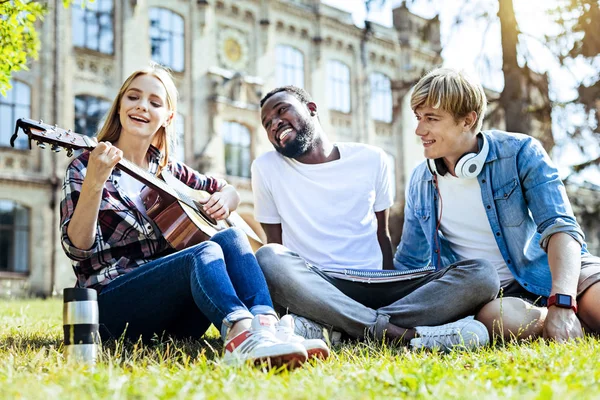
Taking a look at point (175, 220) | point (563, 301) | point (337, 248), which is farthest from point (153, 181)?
point (563, 301)

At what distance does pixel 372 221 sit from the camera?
501cm

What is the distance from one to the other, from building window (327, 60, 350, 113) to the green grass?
74.6 feet

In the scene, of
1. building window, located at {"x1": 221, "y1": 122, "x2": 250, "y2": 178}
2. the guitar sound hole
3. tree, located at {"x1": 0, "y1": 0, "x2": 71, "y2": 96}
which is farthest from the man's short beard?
building window, located at {"x1": 221, "y1": 122, "x2": 250, "y2": 178}

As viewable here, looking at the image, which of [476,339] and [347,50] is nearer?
[476,339]

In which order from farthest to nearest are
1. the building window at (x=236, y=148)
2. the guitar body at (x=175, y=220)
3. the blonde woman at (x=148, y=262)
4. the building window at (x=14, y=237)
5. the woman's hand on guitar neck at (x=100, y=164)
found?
1. the building window at (x=236, y=148)
2. the building window at (x=14, y=237)
3. the guitar body at (x=175, y=220)
4. the woman's hand on guitar neck at (x=100, y=164)
5. the blonde woman at (x=148, y=262)

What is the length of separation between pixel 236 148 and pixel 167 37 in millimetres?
4129

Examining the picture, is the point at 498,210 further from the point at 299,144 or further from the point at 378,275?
the point at 299,144

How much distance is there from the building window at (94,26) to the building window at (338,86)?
8581 millimetres

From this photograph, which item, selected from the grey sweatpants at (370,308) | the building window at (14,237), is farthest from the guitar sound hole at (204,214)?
the building window at (14,237)

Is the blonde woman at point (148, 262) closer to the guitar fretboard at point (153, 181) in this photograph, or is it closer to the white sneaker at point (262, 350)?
the white sneaker at point (262, 350)

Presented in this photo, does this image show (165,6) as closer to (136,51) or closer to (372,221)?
(136,51)

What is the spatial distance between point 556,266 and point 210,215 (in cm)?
221

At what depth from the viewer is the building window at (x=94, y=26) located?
1975cm

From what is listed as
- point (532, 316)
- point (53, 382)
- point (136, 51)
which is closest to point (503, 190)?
point (532, 316)
